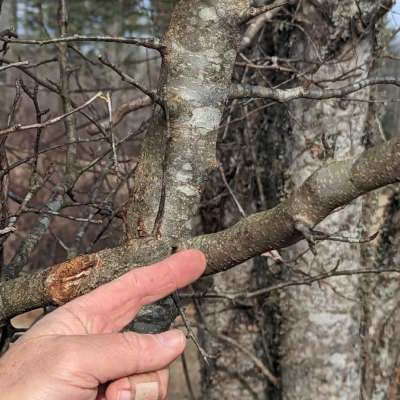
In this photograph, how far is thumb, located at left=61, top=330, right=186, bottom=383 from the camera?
946 mm

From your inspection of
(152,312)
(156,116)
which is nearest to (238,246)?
(152,312)

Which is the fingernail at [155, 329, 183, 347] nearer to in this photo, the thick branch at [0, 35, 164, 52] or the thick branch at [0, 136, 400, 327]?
the thick branch at [0, 136, 400, 327]

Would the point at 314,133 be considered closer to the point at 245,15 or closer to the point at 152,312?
the point at 245,15

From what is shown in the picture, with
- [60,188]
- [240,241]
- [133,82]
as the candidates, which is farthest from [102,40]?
[60,188]

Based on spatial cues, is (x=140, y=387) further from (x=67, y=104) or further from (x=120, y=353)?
(x=67, y=104)

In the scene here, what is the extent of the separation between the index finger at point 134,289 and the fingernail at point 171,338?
0.10m

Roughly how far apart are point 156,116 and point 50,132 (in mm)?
8659

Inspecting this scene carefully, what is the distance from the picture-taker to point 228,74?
1.30 meters

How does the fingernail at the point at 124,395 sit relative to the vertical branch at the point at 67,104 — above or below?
below

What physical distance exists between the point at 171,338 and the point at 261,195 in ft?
5.98

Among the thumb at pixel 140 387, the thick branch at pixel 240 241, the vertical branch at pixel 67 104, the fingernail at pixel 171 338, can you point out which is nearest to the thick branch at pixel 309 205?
the thick branch at pixel 240 241

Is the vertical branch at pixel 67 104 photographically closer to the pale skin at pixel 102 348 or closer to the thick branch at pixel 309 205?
the pale skin at pixel 102 348

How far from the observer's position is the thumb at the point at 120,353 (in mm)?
946

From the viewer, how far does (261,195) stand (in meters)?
2.82
